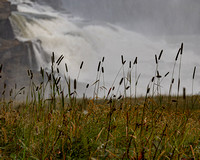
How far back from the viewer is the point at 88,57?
237 feet

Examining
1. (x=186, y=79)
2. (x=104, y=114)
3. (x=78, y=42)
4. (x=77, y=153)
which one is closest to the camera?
(x=77, y=153)

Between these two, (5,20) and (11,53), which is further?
(11,53)

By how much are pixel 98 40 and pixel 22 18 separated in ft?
115

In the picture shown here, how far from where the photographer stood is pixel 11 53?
62969 millimetres

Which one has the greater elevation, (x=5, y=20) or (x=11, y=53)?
(x=5, y=20)

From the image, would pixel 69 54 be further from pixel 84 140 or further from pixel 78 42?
pixel 84 140

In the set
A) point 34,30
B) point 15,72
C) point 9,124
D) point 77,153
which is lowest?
point 77,153

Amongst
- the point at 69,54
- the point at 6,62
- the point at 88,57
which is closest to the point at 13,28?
the point at 6,62

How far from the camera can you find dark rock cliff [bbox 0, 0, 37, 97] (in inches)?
2347

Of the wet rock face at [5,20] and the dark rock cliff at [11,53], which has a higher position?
the wet rock face at [5,20]

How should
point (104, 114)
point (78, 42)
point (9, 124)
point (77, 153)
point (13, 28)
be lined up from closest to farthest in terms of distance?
point (77, 153), point (9, 124), point (104, 114), point (13, 28), point (78, 42)

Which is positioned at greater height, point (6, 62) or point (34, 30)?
point (34, 30)

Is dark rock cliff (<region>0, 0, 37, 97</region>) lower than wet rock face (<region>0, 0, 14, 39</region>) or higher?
lower

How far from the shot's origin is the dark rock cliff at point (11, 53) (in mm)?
59625
